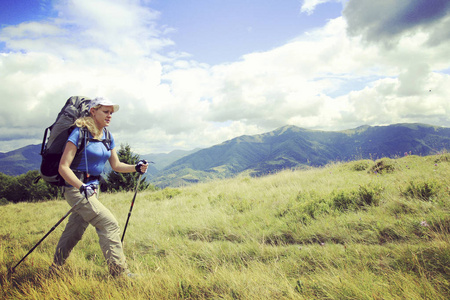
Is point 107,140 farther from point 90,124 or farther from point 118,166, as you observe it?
point 118,166

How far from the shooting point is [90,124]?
3.31 meters

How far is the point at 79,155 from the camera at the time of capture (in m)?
3.26

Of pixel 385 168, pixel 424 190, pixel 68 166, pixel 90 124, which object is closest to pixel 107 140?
pixel 90 124

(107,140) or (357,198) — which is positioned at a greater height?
(107,140)

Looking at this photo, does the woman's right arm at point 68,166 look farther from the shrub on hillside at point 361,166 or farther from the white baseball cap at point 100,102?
the shrub on hillside at point 361,166

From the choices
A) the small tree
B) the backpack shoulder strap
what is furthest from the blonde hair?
the small tree

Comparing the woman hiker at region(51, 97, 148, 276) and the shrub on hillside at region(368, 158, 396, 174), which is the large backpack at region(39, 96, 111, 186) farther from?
the shrub on hillside at region(368, 158, 396, 174)

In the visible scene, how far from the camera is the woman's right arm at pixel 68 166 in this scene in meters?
2.92

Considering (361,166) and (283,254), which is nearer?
(283,254)

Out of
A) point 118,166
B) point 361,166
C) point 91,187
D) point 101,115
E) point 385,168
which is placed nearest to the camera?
point 91,187

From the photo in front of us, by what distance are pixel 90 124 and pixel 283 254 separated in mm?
3899

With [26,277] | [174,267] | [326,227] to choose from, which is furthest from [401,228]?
[26,277]

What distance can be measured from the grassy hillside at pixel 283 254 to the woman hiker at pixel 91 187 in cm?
33

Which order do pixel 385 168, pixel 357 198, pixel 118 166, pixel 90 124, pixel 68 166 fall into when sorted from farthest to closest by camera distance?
pixel 385 168 < pixel 357 198 < pixel 118 166 < pixel 90 124 < pixel 68 166
